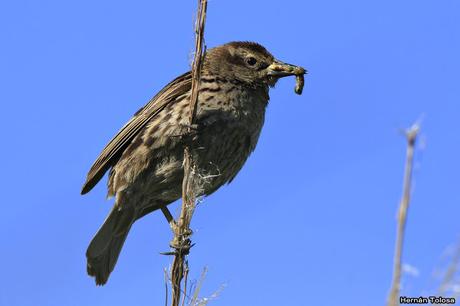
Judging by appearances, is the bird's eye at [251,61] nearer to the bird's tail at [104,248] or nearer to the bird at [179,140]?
the bird at [179,140]

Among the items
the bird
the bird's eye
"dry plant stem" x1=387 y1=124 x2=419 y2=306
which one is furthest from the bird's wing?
"dry plant stem" x1=387 y1=124 x2=419 y2=306

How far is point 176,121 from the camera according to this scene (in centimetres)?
560

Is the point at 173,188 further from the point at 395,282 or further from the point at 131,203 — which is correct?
the point at 395,282

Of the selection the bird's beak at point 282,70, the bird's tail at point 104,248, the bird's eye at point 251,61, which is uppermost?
the bird's eye at point 251,61

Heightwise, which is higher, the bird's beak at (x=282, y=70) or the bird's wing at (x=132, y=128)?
the bird's beak at (x=282, y=70)

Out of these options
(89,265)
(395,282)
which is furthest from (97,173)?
(395,282)

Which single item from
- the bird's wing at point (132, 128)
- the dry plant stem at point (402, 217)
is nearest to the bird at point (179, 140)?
the bird's wing at point (132, 128)

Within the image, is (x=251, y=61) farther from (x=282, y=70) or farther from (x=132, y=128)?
(x=132, y=128)

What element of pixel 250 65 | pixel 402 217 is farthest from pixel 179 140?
pixel 402 217

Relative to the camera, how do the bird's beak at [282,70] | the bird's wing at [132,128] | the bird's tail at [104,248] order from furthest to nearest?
the bird's beak at [282,70] < the bird's tail at [104,248] < the bird's wing at [132,128]

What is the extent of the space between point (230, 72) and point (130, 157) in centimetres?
119

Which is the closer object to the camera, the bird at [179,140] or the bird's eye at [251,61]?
the bird at [179,140]

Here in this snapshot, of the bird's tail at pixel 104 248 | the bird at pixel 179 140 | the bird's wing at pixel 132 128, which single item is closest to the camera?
the bird at pixel 179 140

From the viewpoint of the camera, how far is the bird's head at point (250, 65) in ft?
20.7
